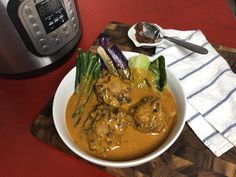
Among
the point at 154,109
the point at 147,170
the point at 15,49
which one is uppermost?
the point at 15,49

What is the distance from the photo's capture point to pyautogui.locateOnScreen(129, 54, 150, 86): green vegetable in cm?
68

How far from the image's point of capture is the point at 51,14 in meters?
0.70

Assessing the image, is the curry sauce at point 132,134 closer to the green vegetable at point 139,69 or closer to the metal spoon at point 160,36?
the green vegetable at point 139,69

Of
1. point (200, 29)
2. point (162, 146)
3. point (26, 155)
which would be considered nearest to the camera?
point (162, 146)

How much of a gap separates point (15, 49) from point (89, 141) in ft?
1.00

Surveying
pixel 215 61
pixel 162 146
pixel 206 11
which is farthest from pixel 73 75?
pixel 206 11

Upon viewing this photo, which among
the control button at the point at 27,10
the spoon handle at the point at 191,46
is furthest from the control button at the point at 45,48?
the spoon handle at the point at 191,46

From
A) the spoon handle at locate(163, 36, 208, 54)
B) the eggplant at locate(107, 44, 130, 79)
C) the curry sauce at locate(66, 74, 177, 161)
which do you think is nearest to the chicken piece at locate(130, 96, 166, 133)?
the curry sauce at locate(66, 74, 177, 161)

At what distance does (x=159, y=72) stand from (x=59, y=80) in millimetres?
309

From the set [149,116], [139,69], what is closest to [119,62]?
[139,69]

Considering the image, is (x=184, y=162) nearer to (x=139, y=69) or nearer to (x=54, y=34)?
(x=139, y=69)

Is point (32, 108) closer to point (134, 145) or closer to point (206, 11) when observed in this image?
point (134, 145)

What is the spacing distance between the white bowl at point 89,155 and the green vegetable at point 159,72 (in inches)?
0.6

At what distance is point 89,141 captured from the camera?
59cm
